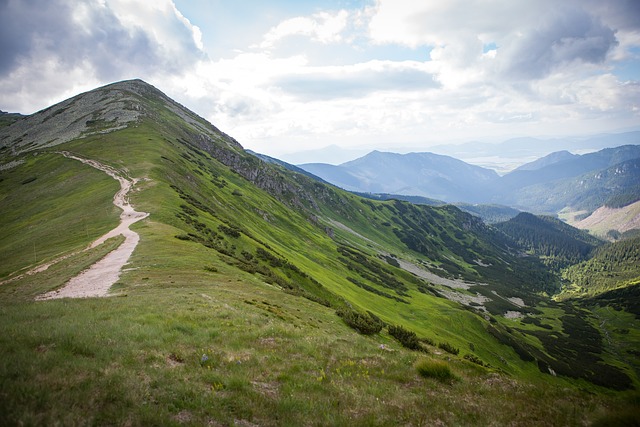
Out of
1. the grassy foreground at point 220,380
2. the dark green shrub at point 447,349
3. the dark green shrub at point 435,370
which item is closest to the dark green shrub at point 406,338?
the dark green shrub at point 447,349

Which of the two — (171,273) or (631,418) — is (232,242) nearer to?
(171,273)

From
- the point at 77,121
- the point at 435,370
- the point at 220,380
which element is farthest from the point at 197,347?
the point at 77,121

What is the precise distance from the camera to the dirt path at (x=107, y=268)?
86.5 feet

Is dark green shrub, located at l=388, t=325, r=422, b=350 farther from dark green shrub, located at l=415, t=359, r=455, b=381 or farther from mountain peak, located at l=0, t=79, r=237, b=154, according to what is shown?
mountain peak, located at l=0, t=79, r=237, b=154

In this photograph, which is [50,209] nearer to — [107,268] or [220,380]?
[107,268]

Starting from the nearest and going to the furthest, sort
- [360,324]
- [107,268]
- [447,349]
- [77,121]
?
[360,324], [447,349], [107,268], [77,121]

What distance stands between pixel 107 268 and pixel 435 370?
109ft

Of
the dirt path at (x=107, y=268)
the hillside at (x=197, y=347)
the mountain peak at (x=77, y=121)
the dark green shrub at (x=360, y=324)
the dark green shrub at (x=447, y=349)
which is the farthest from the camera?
the mountain peak at (x=77, y=121)

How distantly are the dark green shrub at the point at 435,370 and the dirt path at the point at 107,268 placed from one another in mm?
24435

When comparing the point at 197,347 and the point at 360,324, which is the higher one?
the point at 197,347

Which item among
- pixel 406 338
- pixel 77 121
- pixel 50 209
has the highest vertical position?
pixel 77 121

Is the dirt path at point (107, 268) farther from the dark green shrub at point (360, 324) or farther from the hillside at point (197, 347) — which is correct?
the dark green shrub at point (360, 324)

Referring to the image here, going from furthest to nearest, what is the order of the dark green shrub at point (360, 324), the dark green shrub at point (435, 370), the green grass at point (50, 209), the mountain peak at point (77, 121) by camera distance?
the mountain peak at point (77, 121), the green grass at point (50, 209), the dark green shrub at point (360, 324), the dark green shrub at point (435, 370)

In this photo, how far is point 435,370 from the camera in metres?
14.3
